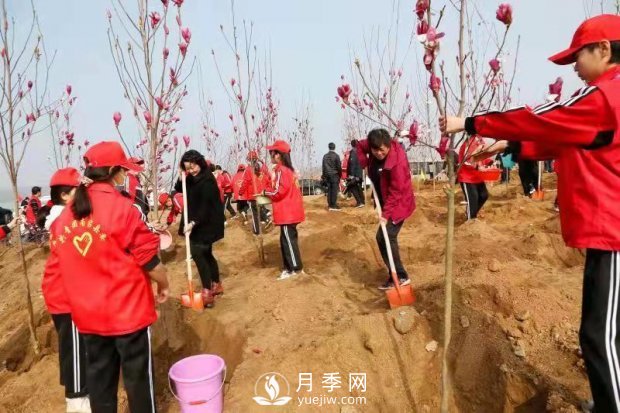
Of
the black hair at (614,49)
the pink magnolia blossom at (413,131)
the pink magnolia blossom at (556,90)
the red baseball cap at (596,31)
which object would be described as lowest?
the pink magnolia blossom at (413,131)

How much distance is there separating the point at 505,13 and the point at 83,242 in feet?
8.01

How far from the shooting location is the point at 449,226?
2156mm

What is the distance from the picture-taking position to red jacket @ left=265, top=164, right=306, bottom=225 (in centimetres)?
557

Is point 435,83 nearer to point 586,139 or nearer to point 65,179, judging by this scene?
point 586,139

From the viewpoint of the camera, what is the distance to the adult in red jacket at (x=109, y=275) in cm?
240

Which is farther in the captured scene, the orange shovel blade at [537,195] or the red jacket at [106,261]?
the orange shovel blade at [537,195]

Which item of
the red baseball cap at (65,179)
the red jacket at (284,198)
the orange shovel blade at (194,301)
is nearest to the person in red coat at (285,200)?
the red jacket at (284,198)

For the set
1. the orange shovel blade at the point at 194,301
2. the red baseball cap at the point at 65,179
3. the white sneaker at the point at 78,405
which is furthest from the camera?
the orange shovel blade at the point at 194,301

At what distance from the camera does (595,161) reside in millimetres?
1797

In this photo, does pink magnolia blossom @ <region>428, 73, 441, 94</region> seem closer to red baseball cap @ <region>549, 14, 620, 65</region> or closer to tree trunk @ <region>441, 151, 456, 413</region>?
tree trunk @ <region>441, 151, 456, 413</region>

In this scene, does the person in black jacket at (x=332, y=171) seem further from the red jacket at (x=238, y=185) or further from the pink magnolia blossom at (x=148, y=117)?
the pink magnolia blossom at (x=148, y=117)

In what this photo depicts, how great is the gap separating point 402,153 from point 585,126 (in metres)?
2.88

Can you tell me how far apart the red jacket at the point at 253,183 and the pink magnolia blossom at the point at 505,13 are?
4.92 metres

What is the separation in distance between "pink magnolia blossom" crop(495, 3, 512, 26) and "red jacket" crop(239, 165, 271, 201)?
4.92m
